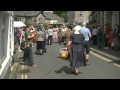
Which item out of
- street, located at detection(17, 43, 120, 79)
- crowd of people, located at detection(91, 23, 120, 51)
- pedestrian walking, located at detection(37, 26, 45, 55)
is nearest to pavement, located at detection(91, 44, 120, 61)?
crowd of people, located at detection(91, 23, 120, 51)

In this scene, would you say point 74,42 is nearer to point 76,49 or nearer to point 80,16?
point 76,49

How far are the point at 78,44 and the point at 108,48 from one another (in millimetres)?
12653

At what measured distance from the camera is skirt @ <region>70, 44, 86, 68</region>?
12.3 meters

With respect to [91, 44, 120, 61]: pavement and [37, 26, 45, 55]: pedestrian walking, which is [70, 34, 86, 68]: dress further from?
[37, 26, 45, 55]: pedestrian walking

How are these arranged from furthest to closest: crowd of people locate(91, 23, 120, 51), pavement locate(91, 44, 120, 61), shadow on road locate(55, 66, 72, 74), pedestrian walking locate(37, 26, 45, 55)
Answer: crowd of people locate(91, 23, 120, 51) < pedestrian walking locate(37, 26, 45, 55) < pavement locate(91, 44, 120, 61) < shadow on road locate(55, 66, 72, 74)

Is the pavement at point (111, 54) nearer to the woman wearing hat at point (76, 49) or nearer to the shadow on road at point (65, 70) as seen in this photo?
the shadow on road at point (65, 70)

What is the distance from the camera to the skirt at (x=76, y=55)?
40.4 feet

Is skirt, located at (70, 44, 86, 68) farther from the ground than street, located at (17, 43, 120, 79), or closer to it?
farther from the ground

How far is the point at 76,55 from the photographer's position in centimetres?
1236

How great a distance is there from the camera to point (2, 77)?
32.0 ft

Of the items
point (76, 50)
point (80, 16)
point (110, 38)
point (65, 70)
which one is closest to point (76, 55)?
point (76, 50)

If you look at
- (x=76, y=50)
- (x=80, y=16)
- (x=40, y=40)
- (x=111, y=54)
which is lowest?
(x=111, y=54)
